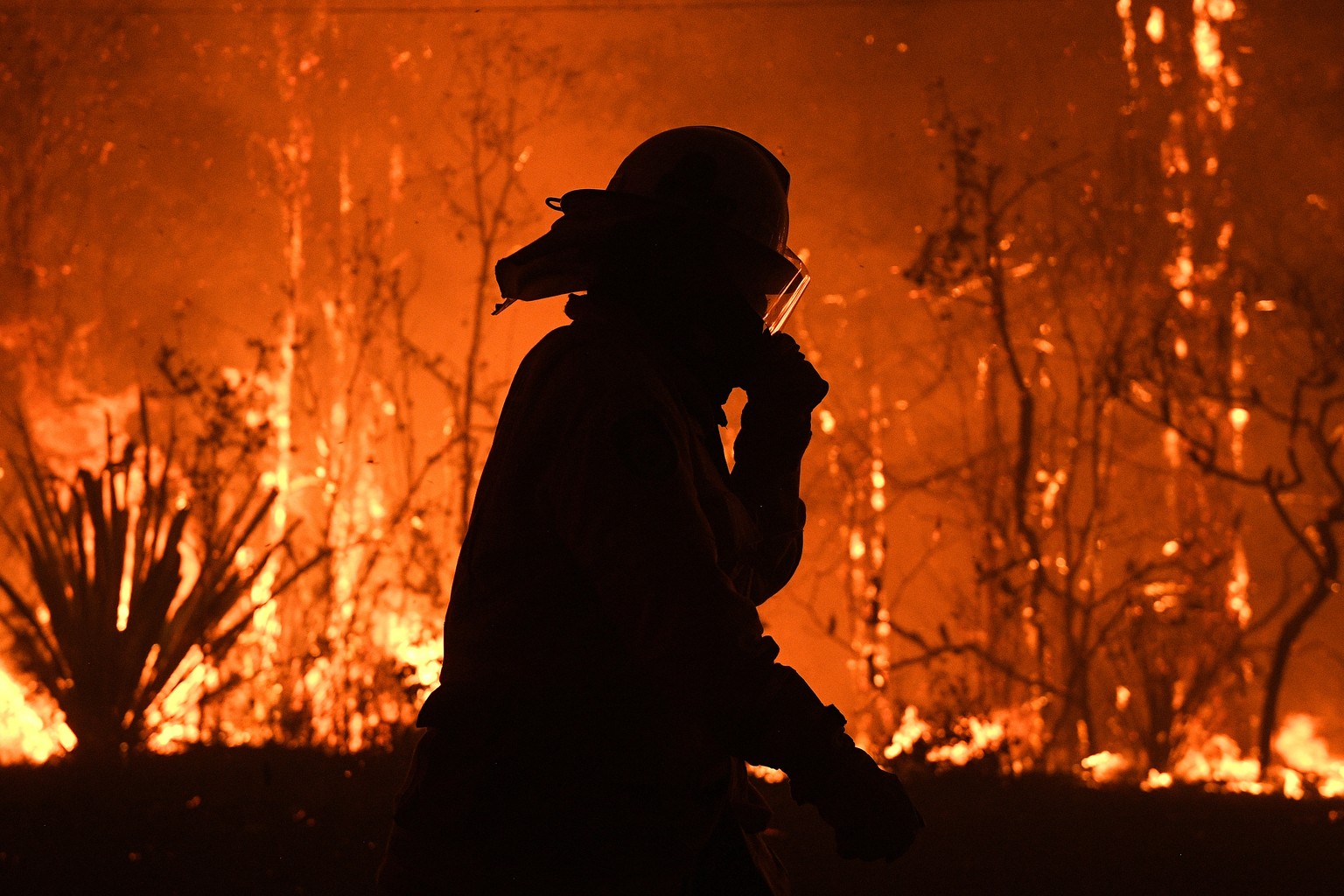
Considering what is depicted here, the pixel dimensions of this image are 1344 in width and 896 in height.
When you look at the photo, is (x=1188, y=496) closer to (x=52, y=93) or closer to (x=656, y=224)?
(x=656, y=224)

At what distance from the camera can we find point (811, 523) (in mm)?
6641

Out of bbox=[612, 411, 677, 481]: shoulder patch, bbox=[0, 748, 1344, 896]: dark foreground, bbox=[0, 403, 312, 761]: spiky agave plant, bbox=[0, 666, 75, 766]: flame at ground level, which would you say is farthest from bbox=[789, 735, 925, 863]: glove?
bbox=[0, 666, 75, 766]: flame at ground level

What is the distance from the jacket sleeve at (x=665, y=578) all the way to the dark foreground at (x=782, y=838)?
1704 mm

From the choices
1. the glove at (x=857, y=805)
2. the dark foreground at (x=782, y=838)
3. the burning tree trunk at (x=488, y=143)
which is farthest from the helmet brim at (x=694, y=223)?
the burning tree trunk at (x=488, y=143)

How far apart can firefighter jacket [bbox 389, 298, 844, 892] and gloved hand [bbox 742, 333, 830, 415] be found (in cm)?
14

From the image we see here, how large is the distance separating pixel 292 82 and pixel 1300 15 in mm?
6197

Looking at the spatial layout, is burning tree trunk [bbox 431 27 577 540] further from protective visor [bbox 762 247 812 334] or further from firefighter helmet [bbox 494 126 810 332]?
firefighter helmet [bbox 494 126 810 332]

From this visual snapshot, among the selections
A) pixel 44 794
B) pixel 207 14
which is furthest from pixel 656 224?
pixel 207 14

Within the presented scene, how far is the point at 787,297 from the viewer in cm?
134

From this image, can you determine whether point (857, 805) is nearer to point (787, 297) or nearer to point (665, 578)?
point (665, 578)

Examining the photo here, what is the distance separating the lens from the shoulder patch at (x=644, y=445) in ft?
2.88

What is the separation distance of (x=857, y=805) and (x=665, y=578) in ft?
0.76

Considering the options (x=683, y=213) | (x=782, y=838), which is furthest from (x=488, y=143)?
(x=683, y=213)

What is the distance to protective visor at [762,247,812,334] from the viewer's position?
4.05 ft
